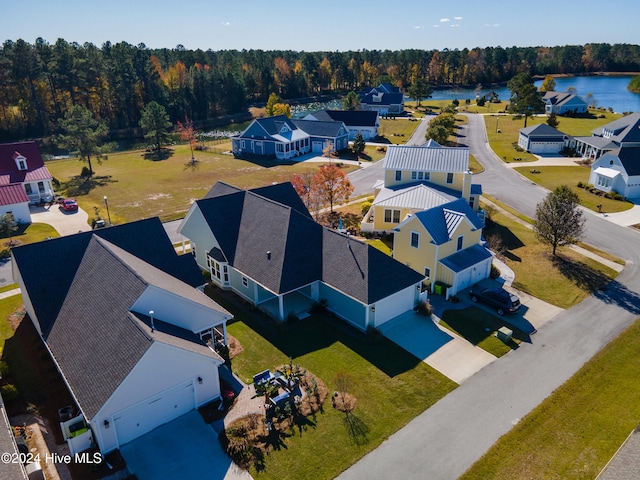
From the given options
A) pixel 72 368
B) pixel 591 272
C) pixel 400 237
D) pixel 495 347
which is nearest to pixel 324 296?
pixel 400 237

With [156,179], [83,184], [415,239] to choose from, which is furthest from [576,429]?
[83,184]

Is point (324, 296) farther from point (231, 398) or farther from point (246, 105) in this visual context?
point (246, 105)

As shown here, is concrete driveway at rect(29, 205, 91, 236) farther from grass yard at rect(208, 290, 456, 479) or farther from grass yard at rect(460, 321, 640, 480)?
grass yard at rect(460, 321, 640, 480)

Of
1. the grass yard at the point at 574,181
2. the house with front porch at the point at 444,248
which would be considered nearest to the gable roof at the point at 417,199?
the house with front porch at the point at 444,248

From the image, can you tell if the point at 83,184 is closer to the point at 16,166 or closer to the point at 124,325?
the point at 16,166

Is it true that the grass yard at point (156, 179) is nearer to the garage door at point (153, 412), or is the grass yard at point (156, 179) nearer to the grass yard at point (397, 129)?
the grass yard at point (397, 129)

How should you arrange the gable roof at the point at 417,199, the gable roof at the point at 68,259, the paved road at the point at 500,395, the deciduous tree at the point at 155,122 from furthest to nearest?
the deciduous tree at the point at 155,122 < the gable roof at the point at 417,199 < the gable roof at the point at 68,259 < the paved road at the point at 500,395
